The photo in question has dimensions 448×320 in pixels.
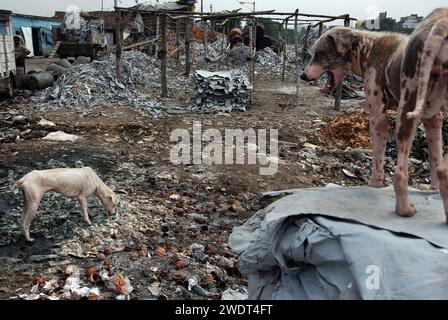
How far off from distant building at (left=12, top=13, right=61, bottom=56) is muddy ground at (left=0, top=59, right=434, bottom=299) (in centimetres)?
2193

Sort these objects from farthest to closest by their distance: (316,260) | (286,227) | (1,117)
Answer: (1,117)
(286,227)
(316,260)

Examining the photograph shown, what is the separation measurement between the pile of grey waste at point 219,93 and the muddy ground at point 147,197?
1.03m

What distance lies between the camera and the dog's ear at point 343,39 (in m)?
4.05

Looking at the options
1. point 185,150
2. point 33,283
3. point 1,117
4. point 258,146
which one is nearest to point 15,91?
point 1,117

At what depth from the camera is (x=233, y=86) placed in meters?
12.0

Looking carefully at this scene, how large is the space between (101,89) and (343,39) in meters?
9.58

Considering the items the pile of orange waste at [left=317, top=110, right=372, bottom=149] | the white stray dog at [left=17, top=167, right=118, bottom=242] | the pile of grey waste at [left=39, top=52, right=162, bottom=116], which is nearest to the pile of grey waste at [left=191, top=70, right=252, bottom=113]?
the pile of grey waste at [left=39, top=52, right=162, bottom=116]

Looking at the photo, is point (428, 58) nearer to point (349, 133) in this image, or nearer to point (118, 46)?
point (349, 133)

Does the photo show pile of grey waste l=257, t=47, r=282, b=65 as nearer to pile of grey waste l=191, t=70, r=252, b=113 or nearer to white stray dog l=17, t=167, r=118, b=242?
pile of grey waste l=191, t=70, r=252, b=113

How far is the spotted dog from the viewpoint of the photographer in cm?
286

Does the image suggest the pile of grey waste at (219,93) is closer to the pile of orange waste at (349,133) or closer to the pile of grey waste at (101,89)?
the pile of grey waste at (101,89)

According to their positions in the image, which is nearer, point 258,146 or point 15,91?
point 258,146

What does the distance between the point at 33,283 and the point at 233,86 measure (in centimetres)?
916

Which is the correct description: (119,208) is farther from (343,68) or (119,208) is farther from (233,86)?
(233,86)
